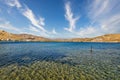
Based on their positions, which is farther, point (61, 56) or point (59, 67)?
point (61, 56)

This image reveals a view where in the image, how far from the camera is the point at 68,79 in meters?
21.3

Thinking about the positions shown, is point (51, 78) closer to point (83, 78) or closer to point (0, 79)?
point (83, 78)

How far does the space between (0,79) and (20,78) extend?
3.12 m

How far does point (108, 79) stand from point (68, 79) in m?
6.67

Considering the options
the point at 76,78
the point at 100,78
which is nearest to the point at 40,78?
the point at 76,78

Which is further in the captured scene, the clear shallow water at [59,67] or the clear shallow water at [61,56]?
the clear shallow water at [61,56]

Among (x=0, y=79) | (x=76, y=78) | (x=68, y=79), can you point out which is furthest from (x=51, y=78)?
(x=0, y=79)

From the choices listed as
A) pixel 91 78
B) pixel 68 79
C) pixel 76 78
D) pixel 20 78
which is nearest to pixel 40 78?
pixel 20 78

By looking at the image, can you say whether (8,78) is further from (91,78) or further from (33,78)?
(91,78)

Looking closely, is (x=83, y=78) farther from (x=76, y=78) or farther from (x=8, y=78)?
(x=8, y=78)

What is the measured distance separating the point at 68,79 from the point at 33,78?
5.95 meters

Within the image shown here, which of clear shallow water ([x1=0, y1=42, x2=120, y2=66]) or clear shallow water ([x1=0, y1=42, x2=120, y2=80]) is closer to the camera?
clear shallow water ([x1=0, y1=42, x2=120, y2=80])

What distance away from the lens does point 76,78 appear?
22016mm

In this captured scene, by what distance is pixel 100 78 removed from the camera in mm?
21797
